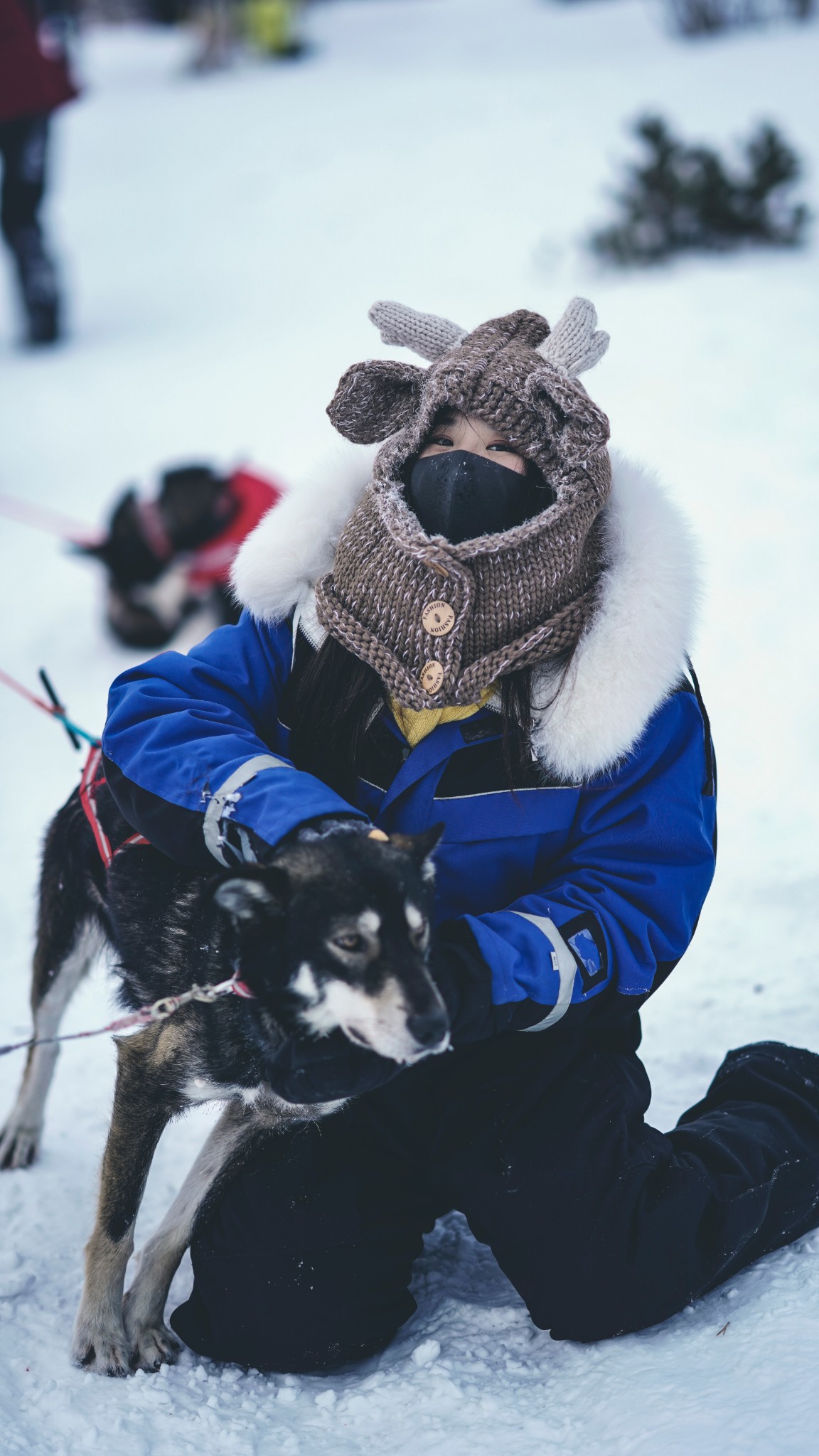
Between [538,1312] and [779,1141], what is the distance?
498 millimetres

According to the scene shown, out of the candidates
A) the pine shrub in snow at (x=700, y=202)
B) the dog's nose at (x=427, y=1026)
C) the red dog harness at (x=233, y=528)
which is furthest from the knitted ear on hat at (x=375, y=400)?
the pine shrub in snow at (x=700, y=202)

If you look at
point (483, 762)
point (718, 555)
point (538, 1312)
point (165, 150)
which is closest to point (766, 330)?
point (718, 555)

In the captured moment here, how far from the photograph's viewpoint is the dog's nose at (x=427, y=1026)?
1559 mm

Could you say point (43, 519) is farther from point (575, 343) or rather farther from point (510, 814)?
point (510, 814)

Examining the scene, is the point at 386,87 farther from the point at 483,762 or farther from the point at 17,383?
the point at 483,762

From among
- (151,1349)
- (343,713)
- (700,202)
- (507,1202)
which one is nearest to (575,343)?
(343,713)

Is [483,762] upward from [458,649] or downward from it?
downward

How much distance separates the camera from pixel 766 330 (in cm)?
590

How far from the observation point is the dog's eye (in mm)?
1623

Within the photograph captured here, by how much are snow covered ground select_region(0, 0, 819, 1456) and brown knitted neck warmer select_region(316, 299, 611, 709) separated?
42.0 inches

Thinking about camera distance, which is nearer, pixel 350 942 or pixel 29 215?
pixel 350 942

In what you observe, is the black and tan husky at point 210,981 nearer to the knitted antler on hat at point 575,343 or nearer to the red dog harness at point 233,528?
the knitted antler on hat at point 575,343

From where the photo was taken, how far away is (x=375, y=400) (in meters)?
2.15

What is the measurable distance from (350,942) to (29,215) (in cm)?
799
